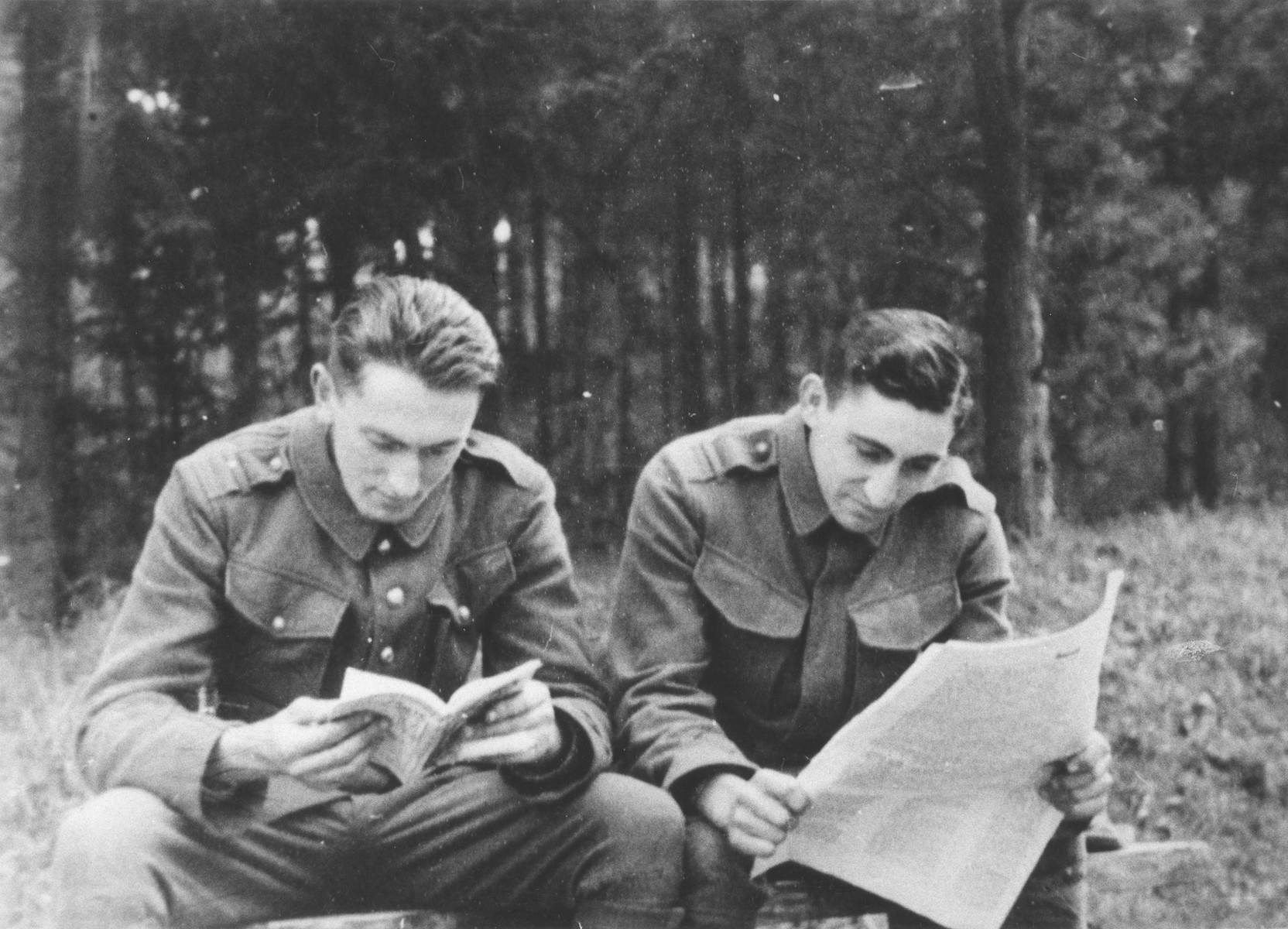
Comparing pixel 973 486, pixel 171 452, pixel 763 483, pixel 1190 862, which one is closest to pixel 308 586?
pixel 763 483

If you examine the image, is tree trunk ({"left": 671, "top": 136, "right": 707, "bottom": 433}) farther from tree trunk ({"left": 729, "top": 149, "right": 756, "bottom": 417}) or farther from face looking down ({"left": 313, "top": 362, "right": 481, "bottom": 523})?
face looking down ({"left": 313, "top": 362, "right": 481, "bottom": 523})

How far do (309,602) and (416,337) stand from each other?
0.54 metres

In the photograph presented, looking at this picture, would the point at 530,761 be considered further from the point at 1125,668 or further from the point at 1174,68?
the point at 1174,68

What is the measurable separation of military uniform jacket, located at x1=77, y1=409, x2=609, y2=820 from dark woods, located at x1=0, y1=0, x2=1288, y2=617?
1.81 metres

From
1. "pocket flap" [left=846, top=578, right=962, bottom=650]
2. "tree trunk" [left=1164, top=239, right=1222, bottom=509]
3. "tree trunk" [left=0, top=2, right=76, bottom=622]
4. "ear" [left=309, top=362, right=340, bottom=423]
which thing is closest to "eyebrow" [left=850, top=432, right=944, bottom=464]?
"pocket flap" [left=846, top=578, right=962, bottom=650]

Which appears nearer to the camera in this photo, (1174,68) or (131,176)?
(1174,68)

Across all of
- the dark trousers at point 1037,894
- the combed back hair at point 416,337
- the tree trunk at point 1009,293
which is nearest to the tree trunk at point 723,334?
the tree trunk at point 1009,293

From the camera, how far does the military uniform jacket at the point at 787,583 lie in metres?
2.66

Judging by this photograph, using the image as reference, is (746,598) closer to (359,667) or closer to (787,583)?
(787,583)

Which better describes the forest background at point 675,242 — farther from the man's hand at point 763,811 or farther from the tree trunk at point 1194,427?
the man's hand at point 763,811

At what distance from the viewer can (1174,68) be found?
4156mm

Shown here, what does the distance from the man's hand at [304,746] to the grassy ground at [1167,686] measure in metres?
1.32

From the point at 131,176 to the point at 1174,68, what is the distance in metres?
3.49

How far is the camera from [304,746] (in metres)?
2.03
